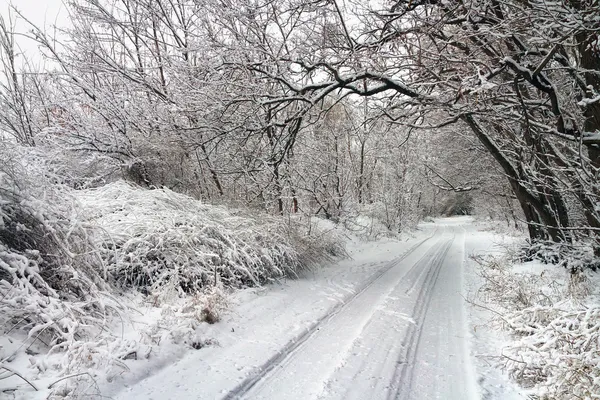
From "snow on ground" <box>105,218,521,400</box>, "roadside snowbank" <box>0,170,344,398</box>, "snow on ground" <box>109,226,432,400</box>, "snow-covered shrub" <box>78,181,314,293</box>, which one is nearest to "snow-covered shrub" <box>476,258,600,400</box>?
"snow on ground" <box>105,218,521,400</box>

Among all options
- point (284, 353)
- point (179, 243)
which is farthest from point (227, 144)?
point (284, 353)

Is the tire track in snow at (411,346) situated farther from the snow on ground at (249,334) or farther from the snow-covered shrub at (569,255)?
the snow-covered shrub at (569,255)

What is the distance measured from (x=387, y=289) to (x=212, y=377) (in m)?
4.51

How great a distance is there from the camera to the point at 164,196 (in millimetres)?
6922

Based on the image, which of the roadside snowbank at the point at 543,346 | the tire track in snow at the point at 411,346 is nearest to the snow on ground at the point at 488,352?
the roadside snowbank at the point at 543,346

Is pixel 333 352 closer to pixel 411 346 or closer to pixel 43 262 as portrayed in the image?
pixel 411 346

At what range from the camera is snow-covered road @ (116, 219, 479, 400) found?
3.16 metres

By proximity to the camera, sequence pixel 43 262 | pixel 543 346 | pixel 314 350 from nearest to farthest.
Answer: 1. pixel 543 346
2. pixel 43 262
3. pixel 314 350

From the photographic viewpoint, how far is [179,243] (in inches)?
225

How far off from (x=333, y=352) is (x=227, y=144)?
6.84m

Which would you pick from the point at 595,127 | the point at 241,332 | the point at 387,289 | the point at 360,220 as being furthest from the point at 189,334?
the point at 360,220

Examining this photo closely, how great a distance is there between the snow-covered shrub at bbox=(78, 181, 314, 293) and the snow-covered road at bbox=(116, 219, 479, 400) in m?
0.75

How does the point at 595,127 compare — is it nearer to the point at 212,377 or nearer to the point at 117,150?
the point at 212,377

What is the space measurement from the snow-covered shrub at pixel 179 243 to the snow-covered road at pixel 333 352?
75 centimetres
